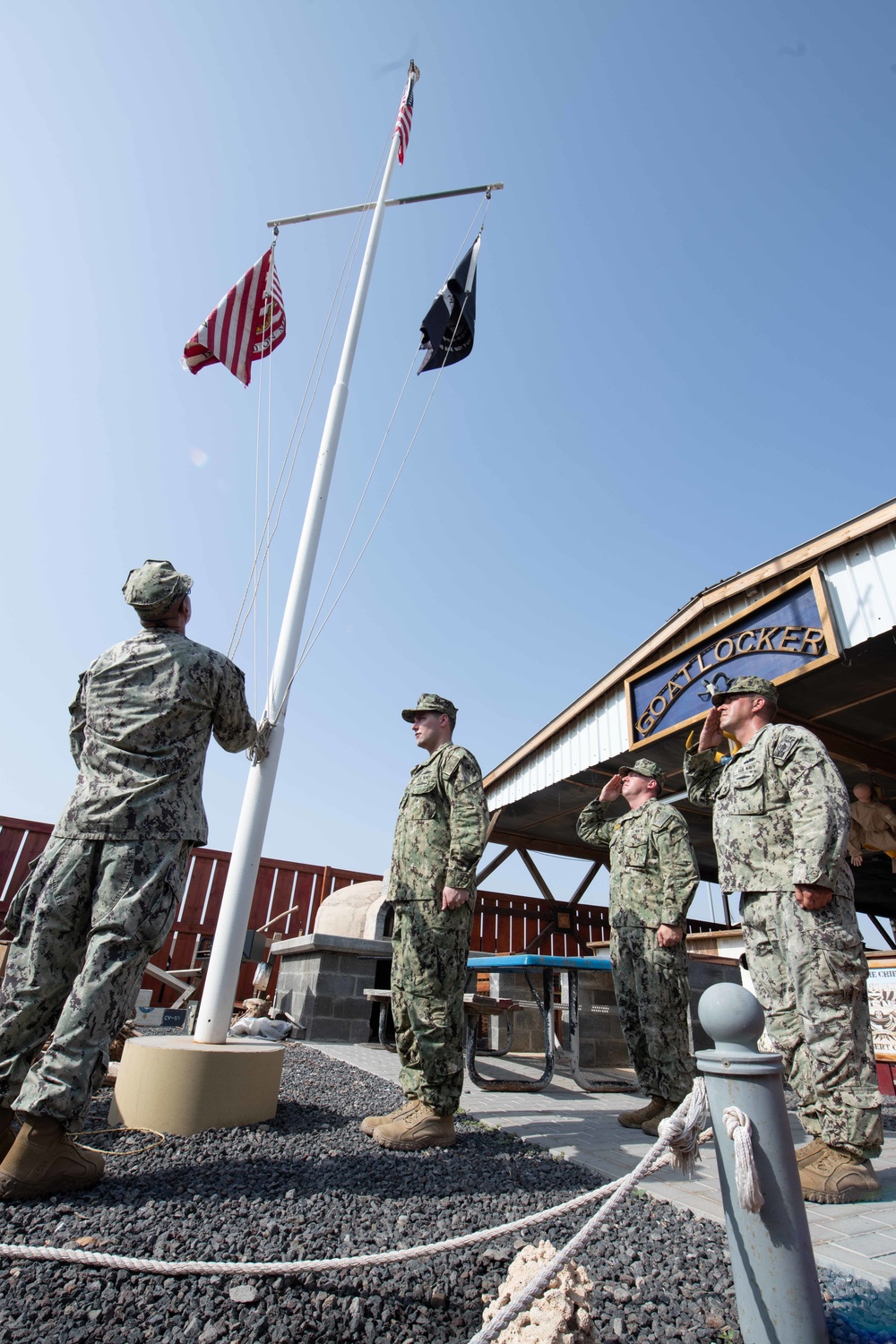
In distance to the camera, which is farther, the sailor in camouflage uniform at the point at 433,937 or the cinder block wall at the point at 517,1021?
the cinder block wall at the point at 517,1021

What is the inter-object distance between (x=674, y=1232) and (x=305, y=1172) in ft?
3.68

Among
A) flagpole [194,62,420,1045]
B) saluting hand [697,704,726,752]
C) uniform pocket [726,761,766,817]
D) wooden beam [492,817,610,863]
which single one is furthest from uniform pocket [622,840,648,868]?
wooden beam [492,817,610,863]

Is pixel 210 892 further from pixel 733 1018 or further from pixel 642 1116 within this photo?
pixel 733 1018

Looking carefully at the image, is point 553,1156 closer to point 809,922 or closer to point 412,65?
point 809,922

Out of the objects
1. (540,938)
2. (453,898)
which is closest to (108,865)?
(453,898)

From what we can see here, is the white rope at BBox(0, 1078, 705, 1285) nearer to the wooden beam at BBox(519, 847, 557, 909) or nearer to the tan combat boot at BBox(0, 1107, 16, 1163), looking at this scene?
the tan combat boot at BBox(0, 1107, 16, 1163)

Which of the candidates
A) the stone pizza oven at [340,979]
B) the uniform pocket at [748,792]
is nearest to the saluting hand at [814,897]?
the uniform pocket at [748,792]

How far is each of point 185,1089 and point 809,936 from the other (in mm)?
2388

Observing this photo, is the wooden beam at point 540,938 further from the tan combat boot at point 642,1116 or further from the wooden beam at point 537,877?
the tan combat boot at point 642,1116

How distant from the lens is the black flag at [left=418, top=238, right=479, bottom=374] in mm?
5797

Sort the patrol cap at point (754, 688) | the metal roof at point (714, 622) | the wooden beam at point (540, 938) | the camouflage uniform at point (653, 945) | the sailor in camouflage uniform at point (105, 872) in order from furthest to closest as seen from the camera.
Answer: the wooden beam at point (540, 938) < the metal roof at point (714, 622) < the camouflage uniform at point (653, 945) < the patrol cap at point (754, 688) < the sailor in camouflage uniform at point (105, 872)

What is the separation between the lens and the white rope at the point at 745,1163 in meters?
1.05

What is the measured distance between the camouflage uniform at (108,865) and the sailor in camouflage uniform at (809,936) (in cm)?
217

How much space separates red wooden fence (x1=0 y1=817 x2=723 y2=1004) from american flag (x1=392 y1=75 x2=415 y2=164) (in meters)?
8.80
